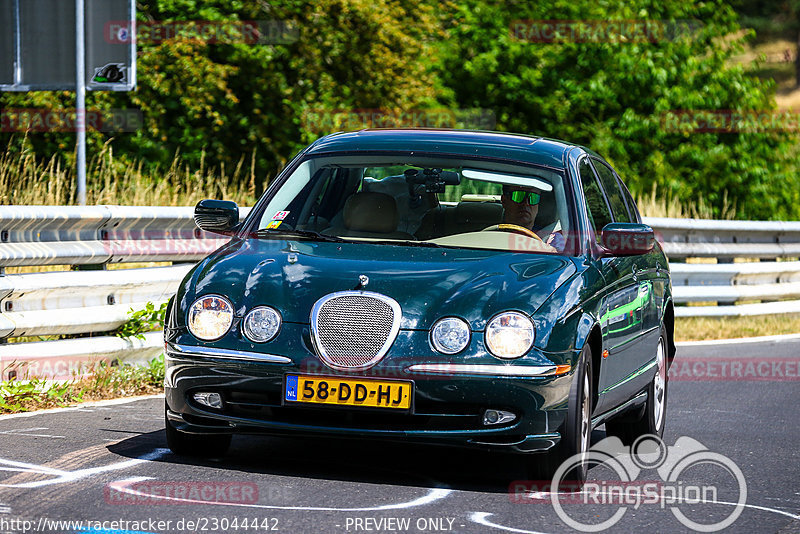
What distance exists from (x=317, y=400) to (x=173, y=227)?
4062mm

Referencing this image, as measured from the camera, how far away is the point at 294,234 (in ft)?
23.0

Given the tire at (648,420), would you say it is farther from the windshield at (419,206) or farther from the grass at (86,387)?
the grass at (86,387)

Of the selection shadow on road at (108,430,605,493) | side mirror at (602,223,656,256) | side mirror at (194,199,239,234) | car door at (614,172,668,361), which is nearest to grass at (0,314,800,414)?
shadow on road at (108,430,605,493)

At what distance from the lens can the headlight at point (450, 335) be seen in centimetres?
589

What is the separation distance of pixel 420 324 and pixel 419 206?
153cm

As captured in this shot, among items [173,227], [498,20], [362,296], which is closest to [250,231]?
[362,296]

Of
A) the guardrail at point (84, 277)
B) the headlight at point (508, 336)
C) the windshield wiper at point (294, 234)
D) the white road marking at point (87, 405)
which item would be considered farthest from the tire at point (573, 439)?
the guardrail at point (84, 277)

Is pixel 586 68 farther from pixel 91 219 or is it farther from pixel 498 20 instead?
pixel 91 219

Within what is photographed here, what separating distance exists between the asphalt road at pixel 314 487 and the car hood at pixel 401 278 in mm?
741

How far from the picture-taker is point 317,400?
19.6 feet

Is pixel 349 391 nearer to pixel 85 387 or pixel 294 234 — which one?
pixel 294 234

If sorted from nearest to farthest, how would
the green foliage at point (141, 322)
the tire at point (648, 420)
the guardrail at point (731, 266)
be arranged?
1. the tire at point (648, 420)
2. the green foliage at point (141, 322)
3. the guardrail at point (731, 266)

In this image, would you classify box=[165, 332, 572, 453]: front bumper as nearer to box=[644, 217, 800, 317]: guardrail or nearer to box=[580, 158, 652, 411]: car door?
box=[580, 158, 652, 411]: car door

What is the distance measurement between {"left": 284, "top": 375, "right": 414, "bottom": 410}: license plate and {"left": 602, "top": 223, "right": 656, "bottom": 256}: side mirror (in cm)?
161
